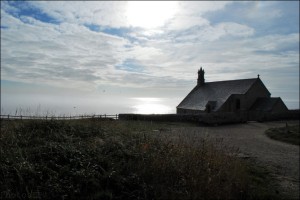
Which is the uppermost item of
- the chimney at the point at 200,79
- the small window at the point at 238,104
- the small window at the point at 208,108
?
the chimney at the point at 200,79

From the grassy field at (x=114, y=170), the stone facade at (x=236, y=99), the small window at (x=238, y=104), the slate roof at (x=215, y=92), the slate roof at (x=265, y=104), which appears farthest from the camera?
the slate roof at (x=215, y=92)

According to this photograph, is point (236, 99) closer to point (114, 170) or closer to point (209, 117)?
point (209, 117)

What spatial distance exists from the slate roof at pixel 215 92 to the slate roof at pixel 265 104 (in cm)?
325

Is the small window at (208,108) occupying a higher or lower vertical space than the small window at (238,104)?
lower

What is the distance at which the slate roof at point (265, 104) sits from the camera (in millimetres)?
A: 38906

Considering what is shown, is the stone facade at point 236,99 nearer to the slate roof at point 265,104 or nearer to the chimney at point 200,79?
the slate roof at point 265,104

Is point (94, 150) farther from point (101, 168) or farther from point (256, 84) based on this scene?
point (256, 84)

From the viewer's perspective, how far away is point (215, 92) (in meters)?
43.1

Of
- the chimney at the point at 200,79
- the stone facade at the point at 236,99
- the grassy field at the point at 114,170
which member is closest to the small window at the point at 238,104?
the stone facade at the point at 236,99

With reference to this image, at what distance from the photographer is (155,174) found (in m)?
5.63

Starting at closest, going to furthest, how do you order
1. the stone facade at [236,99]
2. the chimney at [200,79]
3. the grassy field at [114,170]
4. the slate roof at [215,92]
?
the grassy field at [114,170] → the stone facade at [236,99] → the slate roof at [215,92] → the chimney at [200,79]

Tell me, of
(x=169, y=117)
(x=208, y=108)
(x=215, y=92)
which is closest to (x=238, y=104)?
(x=208, y=108)

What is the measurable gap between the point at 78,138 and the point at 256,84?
3928 centimetres

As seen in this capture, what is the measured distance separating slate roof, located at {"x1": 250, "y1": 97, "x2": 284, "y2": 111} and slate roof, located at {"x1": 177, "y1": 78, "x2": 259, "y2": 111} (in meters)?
3.25
